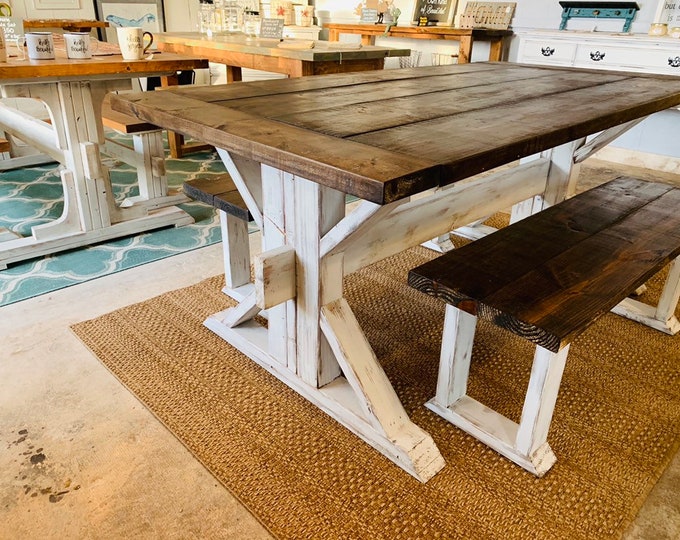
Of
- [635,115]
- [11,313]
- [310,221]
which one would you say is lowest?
[11,313]

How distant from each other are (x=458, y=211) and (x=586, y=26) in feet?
9.50

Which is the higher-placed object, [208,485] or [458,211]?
[458,211]

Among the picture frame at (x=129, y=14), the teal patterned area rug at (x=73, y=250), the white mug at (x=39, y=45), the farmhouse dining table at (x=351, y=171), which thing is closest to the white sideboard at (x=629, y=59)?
the farmhouse dining table at (x=351, y=171)

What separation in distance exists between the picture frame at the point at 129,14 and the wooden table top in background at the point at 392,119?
13.7 feet

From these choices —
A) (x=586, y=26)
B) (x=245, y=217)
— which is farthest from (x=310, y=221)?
(x=586, y=26)

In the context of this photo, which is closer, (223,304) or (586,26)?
(223,304)

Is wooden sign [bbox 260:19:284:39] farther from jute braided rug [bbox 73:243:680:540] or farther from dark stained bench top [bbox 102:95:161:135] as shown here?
jute braided rug [bbox 73:243:680:540]

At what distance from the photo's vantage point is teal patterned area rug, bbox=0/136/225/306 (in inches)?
79.0

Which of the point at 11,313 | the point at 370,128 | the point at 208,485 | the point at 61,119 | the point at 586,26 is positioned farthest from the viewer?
the point at 586,26

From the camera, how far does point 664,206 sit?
1.62 metres

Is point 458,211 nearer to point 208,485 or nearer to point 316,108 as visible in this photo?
point 316,108

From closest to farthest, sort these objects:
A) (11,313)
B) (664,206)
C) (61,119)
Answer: (664,206), (11,313), (61,119)

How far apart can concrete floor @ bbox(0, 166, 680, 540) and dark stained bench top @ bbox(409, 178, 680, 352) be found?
0.45 meters

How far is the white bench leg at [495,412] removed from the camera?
3.75ft
